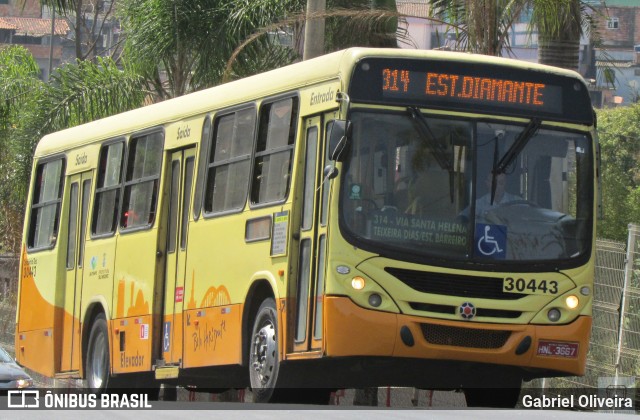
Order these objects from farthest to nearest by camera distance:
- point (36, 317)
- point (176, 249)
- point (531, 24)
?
point (36, 317), point (531, 24), point (176, 249)

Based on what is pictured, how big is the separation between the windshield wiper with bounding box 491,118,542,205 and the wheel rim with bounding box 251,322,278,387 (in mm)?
2288

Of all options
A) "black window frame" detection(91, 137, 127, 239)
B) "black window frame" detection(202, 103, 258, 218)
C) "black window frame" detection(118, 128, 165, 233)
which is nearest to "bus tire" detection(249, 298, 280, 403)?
"black window frame" detection(202, 103, 258, 218)

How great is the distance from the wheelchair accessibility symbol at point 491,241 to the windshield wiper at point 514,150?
0.85 ft

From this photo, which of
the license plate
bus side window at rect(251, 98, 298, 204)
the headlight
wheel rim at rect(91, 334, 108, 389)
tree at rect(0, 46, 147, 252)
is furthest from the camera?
tree at rect(0, 46, 147, 252)

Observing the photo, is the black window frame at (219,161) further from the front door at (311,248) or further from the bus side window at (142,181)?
the bus side window at (142,181)

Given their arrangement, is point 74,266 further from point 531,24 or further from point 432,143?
point 432,143

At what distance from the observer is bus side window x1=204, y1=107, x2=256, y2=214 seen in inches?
550

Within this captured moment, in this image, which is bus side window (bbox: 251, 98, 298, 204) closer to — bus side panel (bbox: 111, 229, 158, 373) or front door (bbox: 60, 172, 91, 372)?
bus side panel (bbox: 111, 229, 158, 373)

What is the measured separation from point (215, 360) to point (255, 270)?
1.27 meters

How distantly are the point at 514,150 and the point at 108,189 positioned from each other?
642 centimetres

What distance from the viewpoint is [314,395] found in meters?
13.6

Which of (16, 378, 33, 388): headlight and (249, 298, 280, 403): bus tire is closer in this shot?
(249, 298, 280, 403): bus tire

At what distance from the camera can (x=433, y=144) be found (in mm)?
12367

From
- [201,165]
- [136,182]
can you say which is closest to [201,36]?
[136,182]
